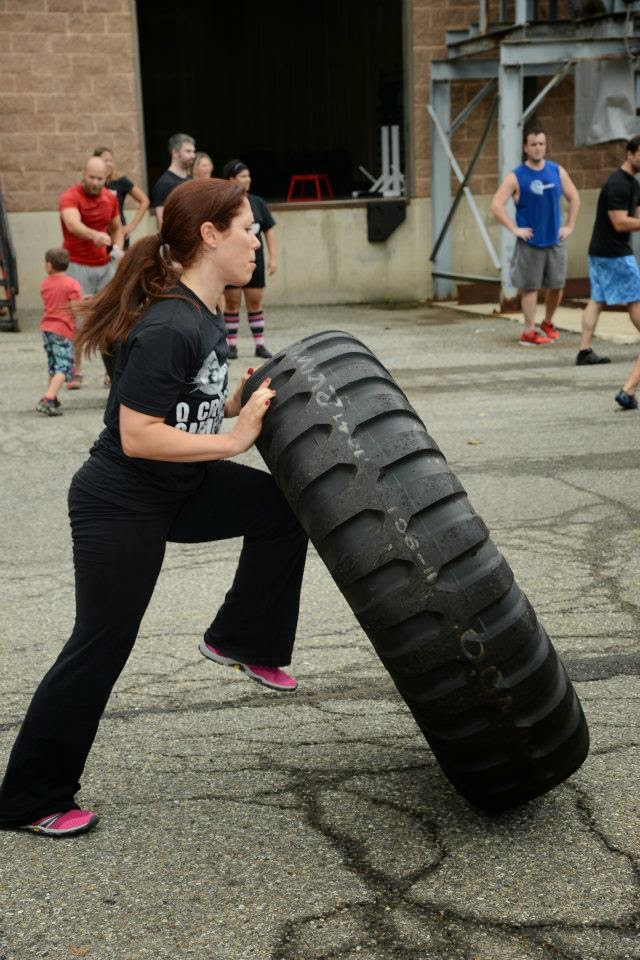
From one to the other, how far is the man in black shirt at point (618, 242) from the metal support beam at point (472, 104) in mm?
5803

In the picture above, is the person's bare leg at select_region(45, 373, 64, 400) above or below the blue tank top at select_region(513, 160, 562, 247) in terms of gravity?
below

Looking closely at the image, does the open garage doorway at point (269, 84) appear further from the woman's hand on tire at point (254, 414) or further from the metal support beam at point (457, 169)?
the woman's hand on tire at point (254, 414)

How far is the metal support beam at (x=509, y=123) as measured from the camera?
1342 cm

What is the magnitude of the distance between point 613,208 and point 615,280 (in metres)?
0.58

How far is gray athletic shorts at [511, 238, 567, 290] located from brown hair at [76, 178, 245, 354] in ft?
28.9

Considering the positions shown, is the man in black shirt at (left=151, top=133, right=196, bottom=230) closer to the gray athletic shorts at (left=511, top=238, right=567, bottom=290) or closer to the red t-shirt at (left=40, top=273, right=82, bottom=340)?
the red t-shirt at (left=40, top=273, right=82, bottom=340)

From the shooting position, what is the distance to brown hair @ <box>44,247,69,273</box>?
9.41 meters

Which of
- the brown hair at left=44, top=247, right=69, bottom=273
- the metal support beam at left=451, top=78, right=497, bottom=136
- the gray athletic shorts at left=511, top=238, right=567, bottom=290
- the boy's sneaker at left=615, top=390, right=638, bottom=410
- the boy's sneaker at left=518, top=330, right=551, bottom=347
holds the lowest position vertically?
the boy's sneaker at left=518, top=330, right=551, bottom=347

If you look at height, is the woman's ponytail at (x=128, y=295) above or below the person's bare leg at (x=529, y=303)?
above

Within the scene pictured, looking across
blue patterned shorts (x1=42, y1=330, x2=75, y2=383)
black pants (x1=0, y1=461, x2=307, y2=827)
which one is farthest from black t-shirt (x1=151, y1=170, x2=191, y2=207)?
black pants (x1=0, y1=461, x2=307, y2=827)

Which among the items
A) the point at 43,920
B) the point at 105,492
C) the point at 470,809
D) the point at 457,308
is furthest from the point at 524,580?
the point at 457,308

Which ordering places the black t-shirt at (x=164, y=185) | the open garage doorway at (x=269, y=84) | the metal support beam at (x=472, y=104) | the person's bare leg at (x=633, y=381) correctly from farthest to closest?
the open garage doorway at (x=269, y=84), the metal support beam at (x=472, y=104), the black t-shirt at (x=164, y=185), the person's bare leg at (x=633, y=381)

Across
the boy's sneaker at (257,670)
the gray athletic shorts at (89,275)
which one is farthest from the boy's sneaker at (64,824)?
the gray athletic shorts at (89,275)

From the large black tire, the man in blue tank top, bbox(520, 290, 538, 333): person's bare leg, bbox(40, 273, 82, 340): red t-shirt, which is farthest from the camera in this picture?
bbox(520, 290, 538, 333): person's bare leg
